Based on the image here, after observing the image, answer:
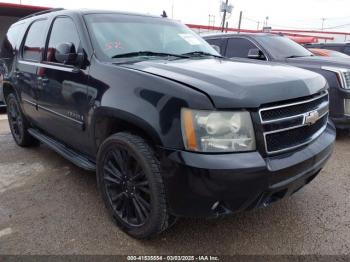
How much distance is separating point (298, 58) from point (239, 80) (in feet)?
14.0

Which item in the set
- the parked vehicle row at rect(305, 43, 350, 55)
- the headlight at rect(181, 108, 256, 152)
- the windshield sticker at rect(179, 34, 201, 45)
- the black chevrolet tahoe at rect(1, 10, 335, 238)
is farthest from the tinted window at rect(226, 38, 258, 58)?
the headlight at rect(181, 108, 256, 152)

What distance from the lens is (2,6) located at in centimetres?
1641

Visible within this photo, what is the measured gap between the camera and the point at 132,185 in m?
2.68

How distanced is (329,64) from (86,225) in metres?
4.48

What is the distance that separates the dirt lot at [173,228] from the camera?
263 cm

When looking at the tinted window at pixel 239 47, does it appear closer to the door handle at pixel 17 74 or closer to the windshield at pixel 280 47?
the windshield at pixel 280 47

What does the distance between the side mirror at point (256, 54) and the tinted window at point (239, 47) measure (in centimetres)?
21

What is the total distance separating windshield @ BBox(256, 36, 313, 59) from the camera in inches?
251

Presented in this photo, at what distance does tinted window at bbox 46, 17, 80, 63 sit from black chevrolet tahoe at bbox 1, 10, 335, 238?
2cm

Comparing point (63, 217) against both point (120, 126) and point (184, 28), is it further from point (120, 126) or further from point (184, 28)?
point (184, 28)

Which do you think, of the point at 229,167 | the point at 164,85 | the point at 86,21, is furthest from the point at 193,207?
the point at 86,21

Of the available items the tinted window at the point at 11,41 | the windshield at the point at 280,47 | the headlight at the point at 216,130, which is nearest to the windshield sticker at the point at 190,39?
the headlight at the point at 216,130

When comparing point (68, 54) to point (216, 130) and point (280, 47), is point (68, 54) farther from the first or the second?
point (280, 47)

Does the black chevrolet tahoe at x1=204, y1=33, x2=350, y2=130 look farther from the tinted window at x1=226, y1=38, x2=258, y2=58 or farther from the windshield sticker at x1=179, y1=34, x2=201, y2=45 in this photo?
the windshield sticker at x1=179, y1=34, x2=201, y2=45
